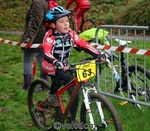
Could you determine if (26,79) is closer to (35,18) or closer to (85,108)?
(35,18)

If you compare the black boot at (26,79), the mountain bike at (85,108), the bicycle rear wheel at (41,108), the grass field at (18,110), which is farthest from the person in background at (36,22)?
the mountain bike at (85,108)

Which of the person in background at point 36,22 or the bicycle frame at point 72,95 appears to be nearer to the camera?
the bicycle frame at point 72,95

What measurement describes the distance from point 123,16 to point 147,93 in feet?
32.5

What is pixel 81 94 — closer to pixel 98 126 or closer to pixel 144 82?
pixel 98 126

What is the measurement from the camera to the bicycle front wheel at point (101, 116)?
4050 mm

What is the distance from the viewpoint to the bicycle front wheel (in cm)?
405

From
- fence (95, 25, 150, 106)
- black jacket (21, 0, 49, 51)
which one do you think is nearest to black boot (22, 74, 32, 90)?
black jacket (21, 0, 49, 51)

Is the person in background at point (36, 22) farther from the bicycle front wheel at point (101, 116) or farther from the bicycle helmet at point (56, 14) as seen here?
the bicycle front wheel at point (101, 116)

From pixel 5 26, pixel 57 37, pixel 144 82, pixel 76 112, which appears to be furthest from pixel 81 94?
pixel 5 26

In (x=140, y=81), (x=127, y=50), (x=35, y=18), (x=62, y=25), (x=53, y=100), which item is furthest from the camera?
Answer: (x=35, y=18)

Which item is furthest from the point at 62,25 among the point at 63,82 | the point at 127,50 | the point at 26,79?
the point at 26,79

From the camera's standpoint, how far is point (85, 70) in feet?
13.4

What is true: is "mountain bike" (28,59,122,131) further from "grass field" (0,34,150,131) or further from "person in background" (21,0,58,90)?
"person in background" (21,0,58,90)

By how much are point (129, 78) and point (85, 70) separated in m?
1.66
